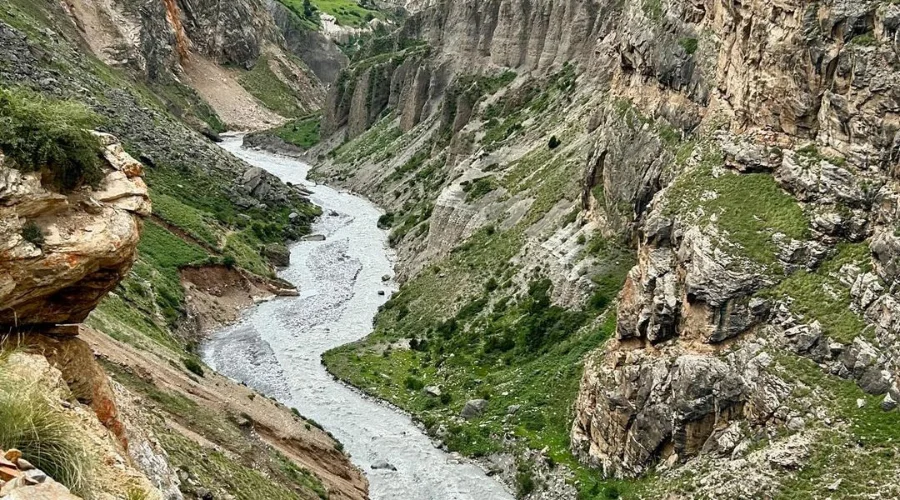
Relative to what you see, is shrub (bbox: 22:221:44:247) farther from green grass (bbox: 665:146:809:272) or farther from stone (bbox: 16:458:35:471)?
green grass (bbox: 665:146:809:272)

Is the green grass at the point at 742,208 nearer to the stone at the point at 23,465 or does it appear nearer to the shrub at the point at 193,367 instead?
the shrub at the point at 193,367

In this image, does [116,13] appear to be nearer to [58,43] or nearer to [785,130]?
[58,43]

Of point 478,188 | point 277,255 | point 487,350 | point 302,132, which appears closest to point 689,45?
point 487,350

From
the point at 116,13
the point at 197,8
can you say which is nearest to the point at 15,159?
the point at 116,13

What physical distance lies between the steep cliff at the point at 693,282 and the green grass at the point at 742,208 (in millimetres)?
81

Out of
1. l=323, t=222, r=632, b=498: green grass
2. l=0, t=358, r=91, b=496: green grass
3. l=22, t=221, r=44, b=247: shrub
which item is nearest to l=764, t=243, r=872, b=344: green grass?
l=323, t=222, r=632, b=498: green grass

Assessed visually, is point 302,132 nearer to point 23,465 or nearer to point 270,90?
point 270,90

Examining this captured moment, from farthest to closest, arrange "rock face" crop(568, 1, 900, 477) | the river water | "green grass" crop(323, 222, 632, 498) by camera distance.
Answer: "green grass" crop(323, 222, 632, 498) → the river water → "rock face" crop(568, 1, 900, 477)

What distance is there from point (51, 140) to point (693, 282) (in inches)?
1047

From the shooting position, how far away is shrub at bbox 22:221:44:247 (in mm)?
18031

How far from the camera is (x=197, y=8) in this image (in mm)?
175375

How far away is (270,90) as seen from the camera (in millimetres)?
182375

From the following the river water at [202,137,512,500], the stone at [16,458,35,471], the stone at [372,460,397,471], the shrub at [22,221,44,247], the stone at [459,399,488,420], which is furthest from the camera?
Answer: the stone at [459,399,488,420]

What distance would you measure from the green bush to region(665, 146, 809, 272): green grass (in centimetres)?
2623
